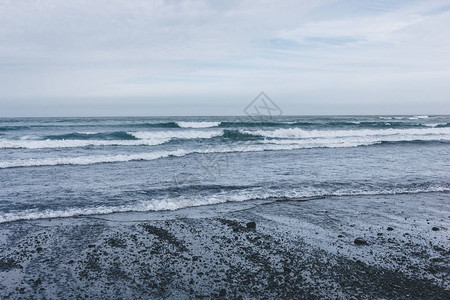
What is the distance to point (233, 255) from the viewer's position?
4.61m

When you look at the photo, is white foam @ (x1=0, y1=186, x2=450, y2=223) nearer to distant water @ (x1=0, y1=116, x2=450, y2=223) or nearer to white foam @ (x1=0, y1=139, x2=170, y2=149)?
distant water @ (x1=0, y1=116, x2=450, y2=223)

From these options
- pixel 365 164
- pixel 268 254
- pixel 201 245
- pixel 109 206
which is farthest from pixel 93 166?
pixel 365 164

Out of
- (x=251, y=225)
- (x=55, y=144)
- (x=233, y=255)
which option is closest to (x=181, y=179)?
(x=251, y=225)

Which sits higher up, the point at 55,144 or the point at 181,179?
the point at 55,144

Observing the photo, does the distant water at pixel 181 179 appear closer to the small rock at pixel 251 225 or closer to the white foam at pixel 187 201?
the white foam at pixel 187 201

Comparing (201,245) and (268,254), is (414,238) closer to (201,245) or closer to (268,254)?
(268,254)

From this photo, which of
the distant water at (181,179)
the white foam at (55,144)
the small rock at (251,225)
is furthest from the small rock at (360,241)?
the white foam at (55,144)

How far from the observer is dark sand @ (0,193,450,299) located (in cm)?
371

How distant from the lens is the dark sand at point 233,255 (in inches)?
146

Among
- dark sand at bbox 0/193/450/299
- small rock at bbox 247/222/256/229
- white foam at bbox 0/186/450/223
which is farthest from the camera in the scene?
white foam at bbox 0/186/450/223

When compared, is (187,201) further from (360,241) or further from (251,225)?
(360,241)

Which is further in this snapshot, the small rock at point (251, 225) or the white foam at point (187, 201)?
the white foam at point (187, 201)

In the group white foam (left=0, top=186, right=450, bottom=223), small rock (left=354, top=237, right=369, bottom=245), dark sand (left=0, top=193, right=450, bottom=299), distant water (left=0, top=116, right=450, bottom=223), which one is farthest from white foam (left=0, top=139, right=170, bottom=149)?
small rock (left=354, top=237, right=369, bottom=245)

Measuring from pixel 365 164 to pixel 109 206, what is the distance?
10.2 meters
